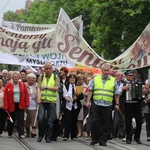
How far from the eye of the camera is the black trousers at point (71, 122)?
18.6 m

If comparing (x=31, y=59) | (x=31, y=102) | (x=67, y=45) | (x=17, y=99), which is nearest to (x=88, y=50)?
(x=67, y=45)

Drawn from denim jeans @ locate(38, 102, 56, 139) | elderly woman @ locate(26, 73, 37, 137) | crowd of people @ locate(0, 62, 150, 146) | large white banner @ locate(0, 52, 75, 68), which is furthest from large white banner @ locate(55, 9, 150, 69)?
denim jeans @ locate(38, 102, 56, 139)

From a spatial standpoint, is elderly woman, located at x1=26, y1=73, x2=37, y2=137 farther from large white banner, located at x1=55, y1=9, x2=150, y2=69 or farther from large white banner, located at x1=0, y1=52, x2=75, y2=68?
large white banner, located at x1=0, y1=52, x2=75, y2=68

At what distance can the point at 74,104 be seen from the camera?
18.8 m

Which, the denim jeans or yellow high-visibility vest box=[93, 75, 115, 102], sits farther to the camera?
the denim jeans

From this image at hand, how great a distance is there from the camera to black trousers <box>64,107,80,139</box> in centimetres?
1864

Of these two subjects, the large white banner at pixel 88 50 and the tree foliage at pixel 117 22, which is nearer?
the large white banner at pixel 88 50

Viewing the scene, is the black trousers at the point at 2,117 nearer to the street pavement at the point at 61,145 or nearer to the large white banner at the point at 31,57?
the street pavement at the point at 61,145

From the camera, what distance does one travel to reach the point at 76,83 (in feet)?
63.1

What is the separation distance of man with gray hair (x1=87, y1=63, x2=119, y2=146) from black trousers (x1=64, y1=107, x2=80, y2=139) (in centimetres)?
155

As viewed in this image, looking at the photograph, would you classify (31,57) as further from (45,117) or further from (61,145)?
(61,145)

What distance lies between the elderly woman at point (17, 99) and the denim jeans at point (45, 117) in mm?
1342

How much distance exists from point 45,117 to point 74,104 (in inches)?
48.5

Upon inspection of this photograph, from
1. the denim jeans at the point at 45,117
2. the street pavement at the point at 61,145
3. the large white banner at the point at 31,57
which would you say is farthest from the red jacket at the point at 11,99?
the large white banner at the point at 31,57
